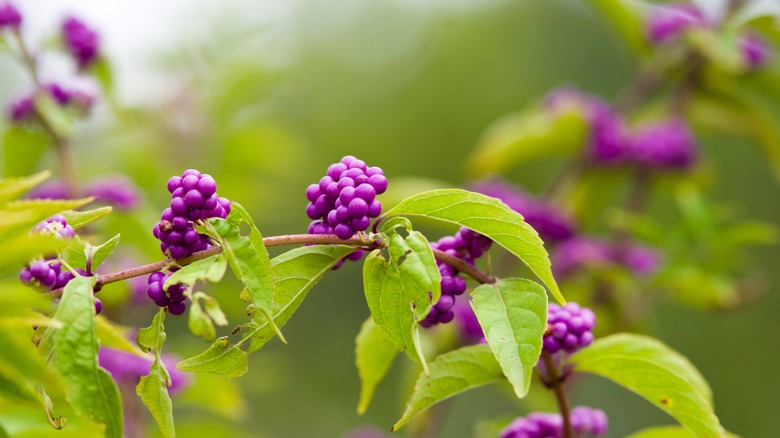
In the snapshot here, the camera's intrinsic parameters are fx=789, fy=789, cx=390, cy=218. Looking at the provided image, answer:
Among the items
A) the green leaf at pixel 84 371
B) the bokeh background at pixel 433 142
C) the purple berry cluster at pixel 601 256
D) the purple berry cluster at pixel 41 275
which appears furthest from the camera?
the bokeh background at pixel 433 142

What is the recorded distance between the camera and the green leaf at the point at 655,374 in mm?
1219

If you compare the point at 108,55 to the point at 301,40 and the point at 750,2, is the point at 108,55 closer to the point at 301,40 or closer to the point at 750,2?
the point at 750,2

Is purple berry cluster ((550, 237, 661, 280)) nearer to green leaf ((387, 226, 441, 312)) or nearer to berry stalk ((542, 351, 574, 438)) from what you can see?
berry stalk ((542, 351, 574, 438))

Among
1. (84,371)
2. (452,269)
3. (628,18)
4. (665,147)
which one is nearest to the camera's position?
(84,371)

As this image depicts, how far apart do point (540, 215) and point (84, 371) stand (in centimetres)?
190

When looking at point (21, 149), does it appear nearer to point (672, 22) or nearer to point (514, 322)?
point (514, 322)

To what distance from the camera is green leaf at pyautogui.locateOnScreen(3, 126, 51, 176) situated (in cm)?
237

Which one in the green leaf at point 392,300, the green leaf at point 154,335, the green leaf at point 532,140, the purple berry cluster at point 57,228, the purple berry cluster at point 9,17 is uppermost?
the purple berry cluster at point 9,17

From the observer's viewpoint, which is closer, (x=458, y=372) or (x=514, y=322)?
(x=514, y=322)

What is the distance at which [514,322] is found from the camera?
109 cm

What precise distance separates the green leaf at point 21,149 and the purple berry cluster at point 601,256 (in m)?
1.73

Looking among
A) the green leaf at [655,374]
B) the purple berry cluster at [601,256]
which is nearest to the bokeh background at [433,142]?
the purple berry cluster at [601,256]

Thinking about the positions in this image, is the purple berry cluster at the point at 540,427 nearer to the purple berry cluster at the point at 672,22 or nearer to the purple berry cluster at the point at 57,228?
the purple berry cluster at the point at 57,228

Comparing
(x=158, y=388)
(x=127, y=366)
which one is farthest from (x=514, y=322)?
(x=127, y=366)
